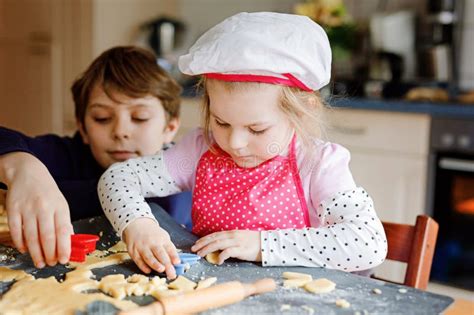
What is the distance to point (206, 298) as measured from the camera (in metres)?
0.81

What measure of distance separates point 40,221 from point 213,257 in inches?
10.2

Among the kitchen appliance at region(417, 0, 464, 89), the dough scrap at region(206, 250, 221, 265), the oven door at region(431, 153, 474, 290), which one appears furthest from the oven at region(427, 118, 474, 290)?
the dough scrap at region(206, 250, 221, 265)

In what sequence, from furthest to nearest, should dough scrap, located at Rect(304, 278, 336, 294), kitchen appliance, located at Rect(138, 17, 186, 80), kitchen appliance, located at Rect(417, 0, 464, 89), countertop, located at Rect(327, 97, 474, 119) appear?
kitchen appliance, located at Rect(138, 17, 186, 80) → kitchen appliance, located at Rect(417, 0, 464, 89) → countertop, located at Rect(327, 97, 474, 119) → dough scrap, located at Rect(304, 278, 336, 294)

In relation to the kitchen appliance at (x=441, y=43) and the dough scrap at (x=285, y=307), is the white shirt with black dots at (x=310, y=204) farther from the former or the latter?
the kitchen appliance at (x=441, y=43)

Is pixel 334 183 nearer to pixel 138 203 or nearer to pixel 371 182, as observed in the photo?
pixel 138 203

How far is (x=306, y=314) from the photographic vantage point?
2.64 ft

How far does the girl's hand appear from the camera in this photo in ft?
3.30

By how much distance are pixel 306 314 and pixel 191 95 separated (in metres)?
2.40

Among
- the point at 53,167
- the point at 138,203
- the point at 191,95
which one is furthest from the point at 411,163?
the point at 138,203

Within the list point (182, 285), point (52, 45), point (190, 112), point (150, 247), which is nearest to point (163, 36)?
point (190, 112)

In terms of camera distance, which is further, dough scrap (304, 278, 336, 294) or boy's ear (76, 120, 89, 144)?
boy's ear (76, 120, 89, 144)

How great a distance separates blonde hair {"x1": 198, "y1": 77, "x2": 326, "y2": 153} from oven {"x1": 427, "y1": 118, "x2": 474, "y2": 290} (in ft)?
4.80

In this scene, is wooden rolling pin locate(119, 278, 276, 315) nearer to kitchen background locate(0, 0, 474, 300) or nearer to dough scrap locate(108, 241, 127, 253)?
dough scrap locate(108, 241, 127, 253)

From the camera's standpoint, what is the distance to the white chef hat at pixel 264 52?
1.02 m
